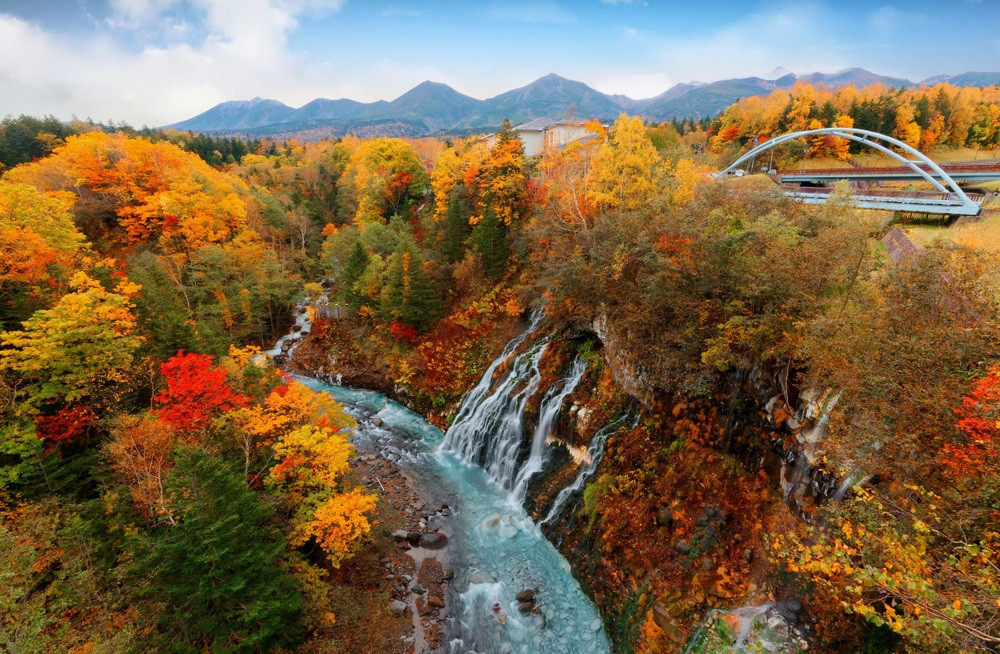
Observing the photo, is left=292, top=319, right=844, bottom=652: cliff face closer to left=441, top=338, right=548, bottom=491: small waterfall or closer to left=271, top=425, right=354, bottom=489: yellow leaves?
left=441, top=338, right=548, bottom=491: small waterfall

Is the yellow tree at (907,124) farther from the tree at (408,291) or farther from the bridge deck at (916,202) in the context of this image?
the tree at (408,291)

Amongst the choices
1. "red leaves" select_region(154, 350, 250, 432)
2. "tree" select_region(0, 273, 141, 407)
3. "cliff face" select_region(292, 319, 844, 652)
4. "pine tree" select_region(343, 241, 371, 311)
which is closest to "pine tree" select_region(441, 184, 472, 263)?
"pine tree" select_region(343, 241, 371, 311)

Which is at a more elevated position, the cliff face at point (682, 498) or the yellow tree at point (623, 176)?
the yellow tree at point (623, 176)

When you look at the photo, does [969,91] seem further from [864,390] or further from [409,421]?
[409,421]

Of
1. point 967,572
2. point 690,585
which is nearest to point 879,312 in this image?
point 967,572

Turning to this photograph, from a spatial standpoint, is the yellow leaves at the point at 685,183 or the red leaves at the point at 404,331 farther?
the red leaves at the point at 404,331

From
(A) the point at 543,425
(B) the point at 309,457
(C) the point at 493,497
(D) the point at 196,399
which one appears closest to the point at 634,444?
(A) the point at 543,425

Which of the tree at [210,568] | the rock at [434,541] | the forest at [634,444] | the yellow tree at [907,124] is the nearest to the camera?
the forest at [634,444]

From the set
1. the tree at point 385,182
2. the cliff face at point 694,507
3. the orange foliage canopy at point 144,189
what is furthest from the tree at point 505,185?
the orange foliage canopy at point 144,189
